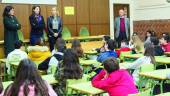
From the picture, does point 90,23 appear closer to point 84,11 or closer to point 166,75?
point 84,11

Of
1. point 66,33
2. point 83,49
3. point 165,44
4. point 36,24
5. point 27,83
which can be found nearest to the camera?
point 27,83

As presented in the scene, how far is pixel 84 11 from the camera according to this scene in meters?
12.7

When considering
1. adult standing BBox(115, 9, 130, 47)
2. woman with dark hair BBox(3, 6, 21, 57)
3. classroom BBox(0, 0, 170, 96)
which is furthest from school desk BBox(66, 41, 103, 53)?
woman with dark hair BBox(3, 6, 21, 57)

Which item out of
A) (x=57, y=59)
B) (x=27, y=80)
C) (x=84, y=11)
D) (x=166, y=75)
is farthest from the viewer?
(x=84, y=11)

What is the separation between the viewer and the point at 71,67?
4.66 meters

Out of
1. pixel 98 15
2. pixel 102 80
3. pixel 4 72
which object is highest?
pixel 98 15

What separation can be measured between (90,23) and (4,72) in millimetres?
5789

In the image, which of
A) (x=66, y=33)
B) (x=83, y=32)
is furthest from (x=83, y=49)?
(x=83, y=32)

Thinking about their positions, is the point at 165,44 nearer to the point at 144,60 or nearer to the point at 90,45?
the point at 144,60

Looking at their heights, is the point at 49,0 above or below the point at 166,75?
above

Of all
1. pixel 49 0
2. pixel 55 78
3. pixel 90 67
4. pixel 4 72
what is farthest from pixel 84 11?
pixel 55 78

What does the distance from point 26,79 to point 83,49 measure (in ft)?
24.9

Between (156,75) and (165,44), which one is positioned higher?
(165,44)

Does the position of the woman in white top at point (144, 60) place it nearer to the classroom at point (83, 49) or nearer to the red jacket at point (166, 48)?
the classroom at point (83, 49)
